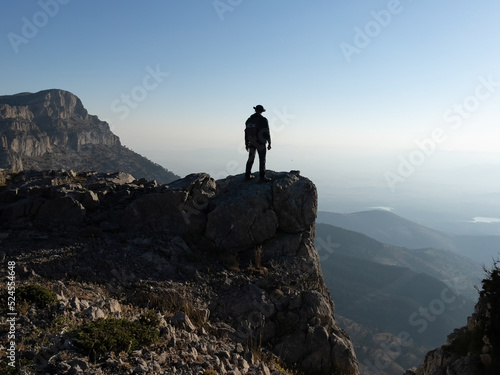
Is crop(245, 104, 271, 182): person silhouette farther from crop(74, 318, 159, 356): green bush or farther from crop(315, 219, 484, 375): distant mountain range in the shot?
crop(315, 219, 484, 375): distant mountain range

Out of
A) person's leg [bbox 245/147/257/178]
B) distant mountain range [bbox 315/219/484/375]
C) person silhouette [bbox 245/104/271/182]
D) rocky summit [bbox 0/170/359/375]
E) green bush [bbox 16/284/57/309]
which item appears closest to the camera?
rocky summit [bbox 0/170/359/375]

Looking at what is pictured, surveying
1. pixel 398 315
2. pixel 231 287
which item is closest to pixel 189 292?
pixel 231 287

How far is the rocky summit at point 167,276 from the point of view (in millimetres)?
6887

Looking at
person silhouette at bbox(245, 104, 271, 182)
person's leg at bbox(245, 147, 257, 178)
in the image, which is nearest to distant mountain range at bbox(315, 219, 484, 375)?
person's leg at bbox(245, 147, 257, 178)

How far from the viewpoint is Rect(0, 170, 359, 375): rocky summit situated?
6.89 meters

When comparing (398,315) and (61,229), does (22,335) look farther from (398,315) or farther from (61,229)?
(398,315)

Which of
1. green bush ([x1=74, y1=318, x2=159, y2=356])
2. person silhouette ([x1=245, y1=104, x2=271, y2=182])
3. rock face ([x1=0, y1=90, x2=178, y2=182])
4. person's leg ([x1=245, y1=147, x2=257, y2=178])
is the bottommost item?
green bush ([x1=74, y1=318, x2=159, y2=356])

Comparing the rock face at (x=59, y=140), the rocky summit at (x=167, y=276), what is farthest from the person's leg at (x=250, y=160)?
the rock face at (x=59, y=140)

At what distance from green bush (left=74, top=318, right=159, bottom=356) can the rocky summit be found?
Answer: 3 cm

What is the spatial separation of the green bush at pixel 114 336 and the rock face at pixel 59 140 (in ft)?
344

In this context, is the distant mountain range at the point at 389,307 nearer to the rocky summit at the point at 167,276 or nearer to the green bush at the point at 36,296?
the rocky summit at the point at 167,276

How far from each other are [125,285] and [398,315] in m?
145

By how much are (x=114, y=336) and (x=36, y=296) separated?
2.83 m

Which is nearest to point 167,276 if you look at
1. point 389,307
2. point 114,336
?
point 114,336
